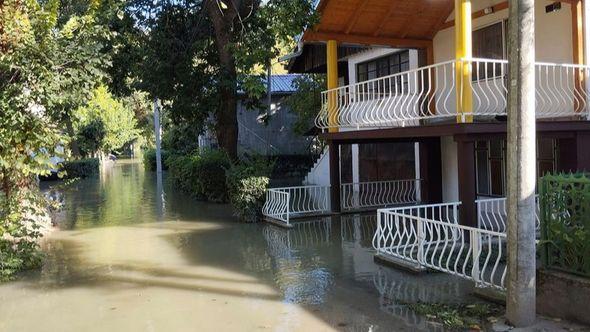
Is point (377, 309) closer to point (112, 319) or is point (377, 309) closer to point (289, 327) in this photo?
point (289, 327)

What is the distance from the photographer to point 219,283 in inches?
313

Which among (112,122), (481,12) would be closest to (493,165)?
(481,12)

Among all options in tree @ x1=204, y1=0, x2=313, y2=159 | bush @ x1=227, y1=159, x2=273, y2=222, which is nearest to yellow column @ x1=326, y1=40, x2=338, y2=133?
tree @ x1=204, y1=0, x2=313, y2=159

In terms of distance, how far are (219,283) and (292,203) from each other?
7401 mm

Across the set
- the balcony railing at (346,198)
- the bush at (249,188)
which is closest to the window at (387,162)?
the balcony railing at (346,198)

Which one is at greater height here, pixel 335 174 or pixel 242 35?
pixel 242 35

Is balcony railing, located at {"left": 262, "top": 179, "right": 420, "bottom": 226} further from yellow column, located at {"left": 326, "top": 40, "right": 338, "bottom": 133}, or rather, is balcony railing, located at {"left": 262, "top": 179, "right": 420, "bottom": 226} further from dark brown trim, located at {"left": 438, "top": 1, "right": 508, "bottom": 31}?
dark brown trim, located at {"left": 438, "top": 1, "right": 508, "bottom": 31}

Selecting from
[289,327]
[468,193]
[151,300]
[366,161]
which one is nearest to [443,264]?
[468,193]

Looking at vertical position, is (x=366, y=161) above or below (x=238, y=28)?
below

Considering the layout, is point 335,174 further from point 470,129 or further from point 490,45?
point 470,129

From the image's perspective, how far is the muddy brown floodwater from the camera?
6.30 metres

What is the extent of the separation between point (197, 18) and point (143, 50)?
208cm

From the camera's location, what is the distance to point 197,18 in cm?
1753

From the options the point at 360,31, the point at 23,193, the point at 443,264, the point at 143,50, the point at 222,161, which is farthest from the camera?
the point at 222,161
